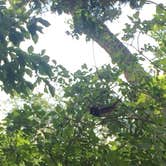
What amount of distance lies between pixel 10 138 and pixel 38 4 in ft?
23.3

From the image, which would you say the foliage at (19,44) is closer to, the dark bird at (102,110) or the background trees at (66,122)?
the background trees at (66,122)

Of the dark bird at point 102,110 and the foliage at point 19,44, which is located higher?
the foliage at point 19,44

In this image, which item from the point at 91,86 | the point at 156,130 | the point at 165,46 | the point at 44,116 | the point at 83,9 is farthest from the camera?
the point at 83,9

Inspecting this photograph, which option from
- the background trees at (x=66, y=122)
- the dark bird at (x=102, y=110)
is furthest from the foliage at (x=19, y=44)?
the dark bird at (x=102, y=110)

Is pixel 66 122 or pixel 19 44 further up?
pixel 19 44

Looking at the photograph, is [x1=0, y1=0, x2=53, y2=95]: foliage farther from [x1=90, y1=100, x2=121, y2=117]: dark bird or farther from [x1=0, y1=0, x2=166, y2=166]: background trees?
[x1=90, y1=100, x2=121, y2=117]: dark bird

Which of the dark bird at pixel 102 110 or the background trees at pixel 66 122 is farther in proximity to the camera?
the dark bird at pixel 102 110

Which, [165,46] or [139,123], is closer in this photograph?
[139,123]

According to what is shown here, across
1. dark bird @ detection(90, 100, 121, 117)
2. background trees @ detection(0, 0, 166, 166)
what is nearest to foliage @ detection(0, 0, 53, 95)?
background trees @ detection(0, 0, 166, 166)

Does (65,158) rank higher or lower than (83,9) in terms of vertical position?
lower

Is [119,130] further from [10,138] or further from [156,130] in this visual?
[10,138]

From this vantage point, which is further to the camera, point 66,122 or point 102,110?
point 102,110

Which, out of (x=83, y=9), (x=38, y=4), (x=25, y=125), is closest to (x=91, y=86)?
(x=25, y=125)

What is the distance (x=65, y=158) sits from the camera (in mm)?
3785
